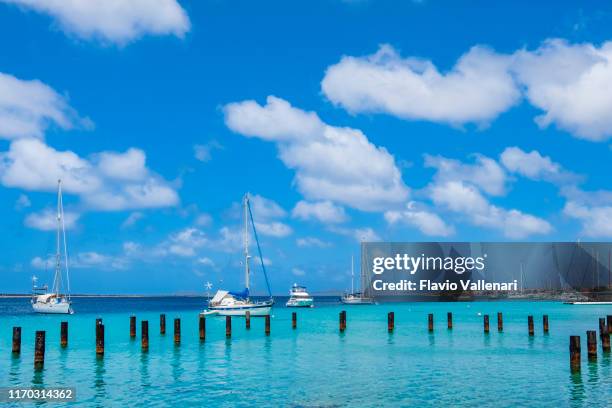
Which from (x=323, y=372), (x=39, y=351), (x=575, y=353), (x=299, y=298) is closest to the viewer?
(x=575, y=353)

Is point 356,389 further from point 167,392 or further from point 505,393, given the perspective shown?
point 167,392

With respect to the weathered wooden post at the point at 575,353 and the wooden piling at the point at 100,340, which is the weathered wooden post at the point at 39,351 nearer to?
the wooden piling at the point at 100,340

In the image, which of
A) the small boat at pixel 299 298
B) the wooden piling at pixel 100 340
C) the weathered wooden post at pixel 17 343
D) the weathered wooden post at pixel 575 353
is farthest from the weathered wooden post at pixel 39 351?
the small boat at pixel 299 298

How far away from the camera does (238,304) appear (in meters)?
84.9

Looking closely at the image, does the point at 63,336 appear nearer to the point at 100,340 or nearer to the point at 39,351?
the point at 100,340

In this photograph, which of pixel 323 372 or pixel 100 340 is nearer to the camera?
pixel 323 372

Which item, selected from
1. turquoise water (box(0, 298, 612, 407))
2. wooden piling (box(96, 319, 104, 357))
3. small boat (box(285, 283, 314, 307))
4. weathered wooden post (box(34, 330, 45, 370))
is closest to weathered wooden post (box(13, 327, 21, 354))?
turquoise water (box(0, 298, 612, 407))

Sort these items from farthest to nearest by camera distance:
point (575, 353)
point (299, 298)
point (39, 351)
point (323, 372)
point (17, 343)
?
point (299, 298) → point (17, 343) → point (39, 351) → point (323, 372) → point (575, 353)

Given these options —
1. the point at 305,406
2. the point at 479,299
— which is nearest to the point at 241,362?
the point at 305,406

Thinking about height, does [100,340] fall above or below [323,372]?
above

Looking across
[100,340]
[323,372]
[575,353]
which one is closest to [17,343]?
[100,340]

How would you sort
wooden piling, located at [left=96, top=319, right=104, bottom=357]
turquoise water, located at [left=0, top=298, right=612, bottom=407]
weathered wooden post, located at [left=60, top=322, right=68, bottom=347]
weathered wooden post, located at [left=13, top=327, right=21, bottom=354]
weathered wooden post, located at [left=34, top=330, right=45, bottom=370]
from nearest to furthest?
1. turquoise water, located at [left=0, top=298, right=612, bottom=407]
2. weathered wooden post, located at [left=34, top=330, right=45, bottom=370]
3. wooden piling, located at [left=96, top=319, right=104, bottom=357]
4. weathered wooden post, located at [left=13, top=327, right=21, bottom=354]
5. weathered wooden post, located at [left=60, top=322, right=68, bottom=347]

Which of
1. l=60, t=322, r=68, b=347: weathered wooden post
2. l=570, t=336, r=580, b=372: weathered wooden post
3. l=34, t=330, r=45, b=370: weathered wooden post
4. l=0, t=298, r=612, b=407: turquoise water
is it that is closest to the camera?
l=0, t=298, r=612, b=407: turquoise water

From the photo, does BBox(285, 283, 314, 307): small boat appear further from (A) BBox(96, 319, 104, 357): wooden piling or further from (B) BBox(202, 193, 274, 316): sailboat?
(A) BBox(96, 319, 104, 357): wooden piling
